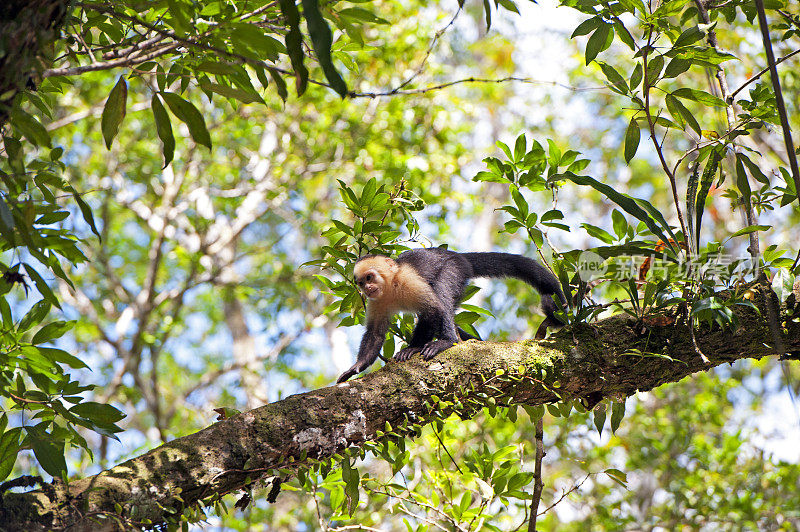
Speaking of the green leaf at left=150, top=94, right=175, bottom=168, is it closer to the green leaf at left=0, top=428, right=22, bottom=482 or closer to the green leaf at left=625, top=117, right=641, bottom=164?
the green leaf at left=0, top=428, right=22, bottom=482

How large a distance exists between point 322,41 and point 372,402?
117 cm

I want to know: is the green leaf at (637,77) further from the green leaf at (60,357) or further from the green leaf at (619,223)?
the green leaf at (60,357)

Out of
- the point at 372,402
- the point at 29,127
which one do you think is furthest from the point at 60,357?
the point at 372,402

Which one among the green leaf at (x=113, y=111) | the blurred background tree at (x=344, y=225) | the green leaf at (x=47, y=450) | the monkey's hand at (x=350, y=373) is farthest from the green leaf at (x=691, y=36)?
the green leaf at (x=47, y=450)

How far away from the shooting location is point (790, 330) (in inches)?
94.9

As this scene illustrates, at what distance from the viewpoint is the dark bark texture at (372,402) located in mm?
1635

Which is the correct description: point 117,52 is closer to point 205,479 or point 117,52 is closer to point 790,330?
point 205,479

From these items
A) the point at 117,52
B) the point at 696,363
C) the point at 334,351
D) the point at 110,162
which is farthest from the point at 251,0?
the point at 110,162

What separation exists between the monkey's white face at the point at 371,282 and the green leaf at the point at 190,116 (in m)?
1.85

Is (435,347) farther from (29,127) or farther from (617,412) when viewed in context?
(29,127)

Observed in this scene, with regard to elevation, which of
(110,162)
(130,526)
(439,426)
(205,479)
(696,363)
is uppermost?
(110,162)

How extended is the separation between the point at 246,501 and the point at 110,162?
7.13 meters

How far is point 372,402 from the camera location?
2100 mm

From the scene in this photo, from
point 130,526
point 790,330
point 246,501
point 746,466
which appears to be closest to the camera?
point 130,526
